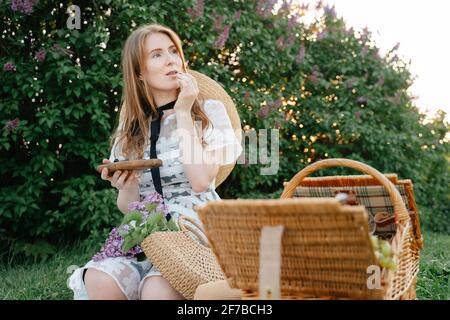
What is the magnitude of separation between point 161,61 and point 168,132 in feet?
0.94

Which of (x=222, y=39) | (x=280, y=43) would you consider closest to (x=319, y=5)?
(x=280, y=43)

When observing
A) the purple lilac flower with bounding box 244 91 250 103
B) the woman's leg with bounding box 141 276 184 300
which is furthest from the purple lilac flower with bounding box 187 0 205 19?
the woman's leg with bounding box 141 276 184 300

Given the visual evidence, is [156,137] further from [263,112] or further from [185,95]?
[263,112]

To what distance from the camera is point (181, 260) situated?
5.72ft

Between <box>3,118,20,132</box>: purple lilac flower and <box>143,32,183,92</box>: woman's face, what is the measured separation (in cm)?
139

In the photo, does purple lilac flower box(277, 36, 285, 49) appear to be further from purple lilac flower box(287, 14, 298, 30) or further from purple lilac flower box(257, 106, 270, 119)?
purple lilac flower box(257, 106, 270, 119)

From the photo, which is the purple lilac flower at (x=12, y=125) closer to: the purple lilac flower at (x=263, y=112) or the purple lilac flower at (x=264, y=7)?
the purple lilac flower at (x=263, y=112)

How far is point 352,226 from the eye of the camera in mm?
1206

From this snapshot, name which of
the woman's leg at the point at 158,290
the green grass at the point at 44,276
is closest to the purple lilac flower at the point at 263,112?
the green grass at the point at 44,276

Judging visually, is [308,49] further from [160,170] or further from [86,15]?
[160,170]
